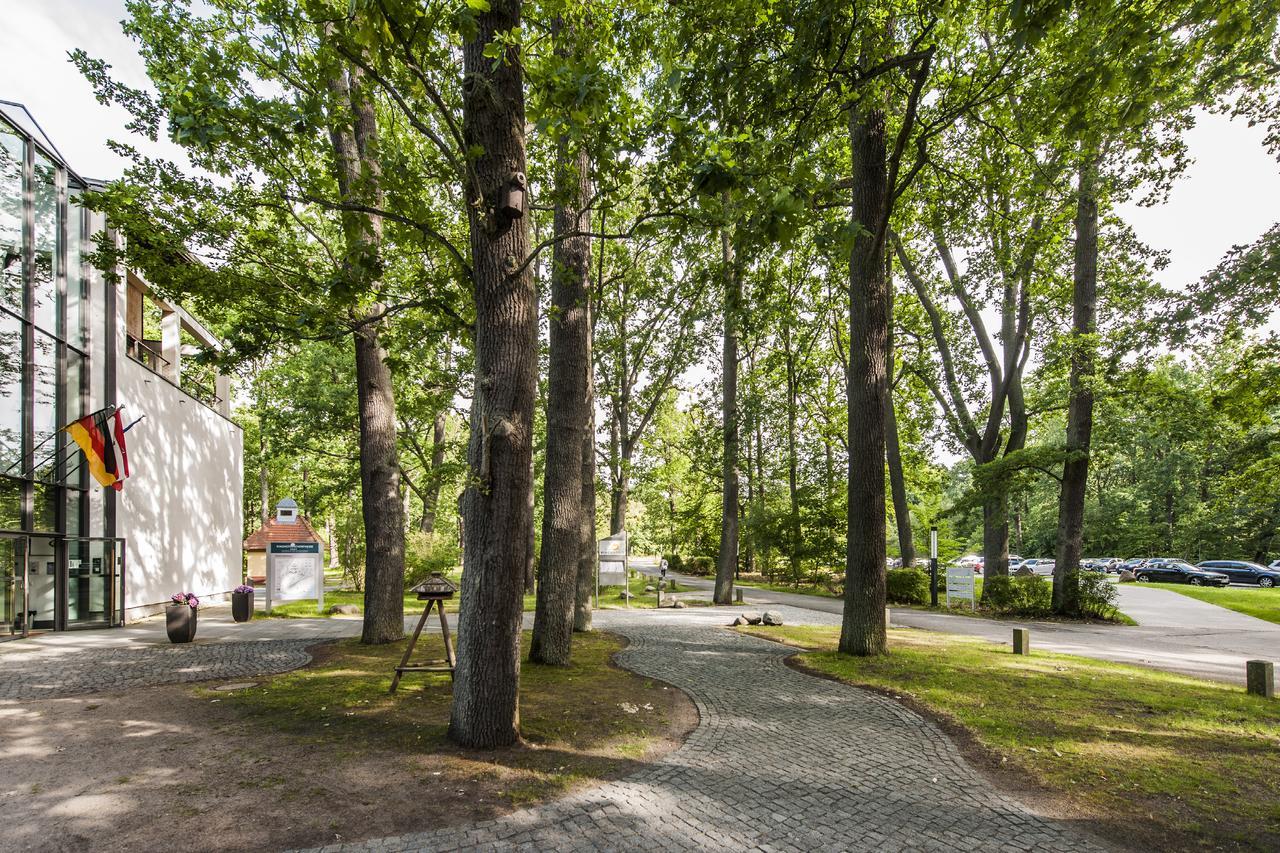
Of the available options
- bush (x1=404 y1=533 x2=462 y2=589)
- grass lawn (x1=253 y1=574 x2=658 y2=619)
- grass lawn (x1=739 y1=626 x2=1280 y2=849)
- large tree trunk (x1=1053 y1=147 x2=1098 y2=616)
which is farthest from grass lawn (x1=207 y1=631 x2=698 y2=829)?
bush (x1=404 y1=533 x2=462 y2=589)

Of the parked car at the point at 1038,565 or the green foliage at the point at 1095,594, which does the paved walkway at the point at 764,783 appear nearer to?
the green foliage at the point at 1095,594

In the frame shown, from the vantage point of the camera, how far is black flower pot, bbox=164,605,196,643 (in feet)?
36.0

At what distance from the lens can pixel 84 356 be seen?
533 inches

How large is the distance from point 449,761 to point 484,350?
3227mm

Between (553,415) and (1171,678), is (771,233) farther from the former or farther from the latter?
(1171,678)

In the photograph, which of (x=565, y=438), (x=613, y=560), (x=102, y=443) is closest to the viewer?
(x=565, y=438)

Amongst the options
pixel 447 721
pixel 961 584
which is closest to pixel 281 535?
pixel 447 721

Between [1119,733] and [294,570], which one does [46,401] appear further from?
[1119,733]

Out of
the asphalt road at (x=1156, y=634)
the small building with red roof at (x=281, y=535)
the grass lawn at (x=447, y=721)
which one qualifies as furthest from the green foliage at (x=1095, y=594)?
the small building with red roof at (x=281, y=535)

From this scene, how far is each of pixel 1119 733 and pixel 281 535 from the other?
855 inches

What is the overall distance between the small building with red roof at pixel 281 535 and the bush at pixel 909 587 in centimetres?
1744

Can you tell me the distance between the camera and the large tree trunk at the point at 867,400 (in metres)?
9.28

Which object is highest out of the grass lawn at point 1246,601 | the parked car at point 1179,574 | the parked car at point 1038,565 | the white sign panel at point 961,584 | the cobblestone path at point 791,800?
the cobblestone path at point 791,800

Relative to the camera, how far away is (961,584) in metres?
18.4
